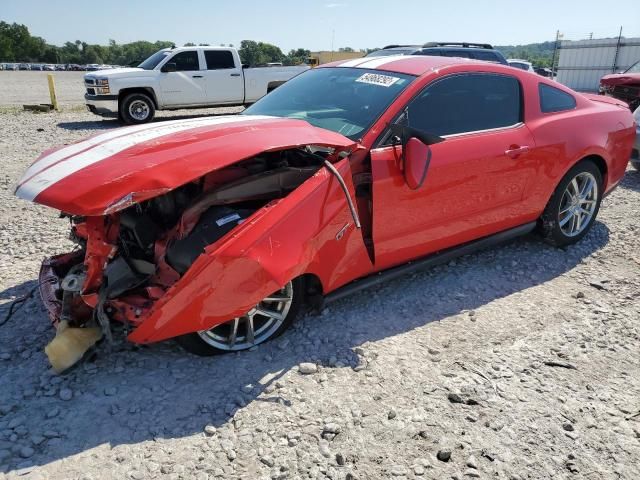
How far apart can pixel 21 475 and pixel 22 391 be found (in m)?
0.62

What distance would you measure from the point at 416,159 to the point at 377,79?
33.2 inches

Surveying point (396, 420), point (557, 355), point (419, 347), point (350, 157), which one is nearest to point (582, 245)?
point (557, 355)

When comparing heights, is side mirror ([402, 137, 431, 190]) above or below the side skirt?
above

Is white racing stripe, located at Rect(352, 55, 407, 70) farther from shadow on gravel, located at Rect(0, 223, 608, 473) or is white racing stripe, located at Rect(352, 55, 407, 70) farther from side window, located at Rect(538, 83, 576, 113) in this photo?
shadow on gravel, located at Rect(0, 223, 608, 473)

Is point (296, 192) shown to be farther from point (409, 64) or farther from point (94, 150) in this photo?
point (409, 64)

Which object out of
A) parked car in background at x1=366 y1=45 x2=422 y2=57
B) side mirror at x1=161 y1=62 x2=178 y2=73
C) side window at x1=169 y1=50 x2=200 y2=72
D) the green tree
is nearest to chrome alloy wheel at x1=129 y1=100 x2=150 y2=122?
side mirror at x1=161 y1=62 x2=178 y2=73

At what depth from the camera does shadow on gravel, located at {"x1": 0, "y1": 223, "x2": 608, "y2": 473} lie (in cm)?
243

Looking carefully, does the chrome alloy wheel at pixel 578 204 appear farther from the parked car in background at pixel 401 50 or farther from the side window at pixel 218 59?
the side window at pixel 218 59

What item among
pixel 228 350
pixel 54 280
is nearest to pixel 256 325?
pixel 228 350

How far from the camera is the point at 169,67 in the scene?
12.6 meters

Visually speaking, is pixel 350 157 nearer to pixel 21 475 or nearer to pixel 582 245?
pixel 21 475

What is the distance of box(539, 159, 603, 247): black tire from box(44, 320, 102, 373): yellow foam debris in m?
3.65

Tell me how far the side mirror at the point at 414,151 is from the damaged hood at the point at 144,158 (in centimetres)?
35

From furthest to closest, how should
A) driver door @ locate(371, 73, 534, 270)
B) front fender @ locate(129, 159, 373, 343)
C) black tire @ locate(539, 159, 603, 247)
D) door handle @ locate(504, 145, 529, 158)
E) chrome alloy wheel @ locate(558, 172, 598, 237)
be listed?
chrome alloy wheel @ locate(558, 172, 598, 237)
black tire @ locate(539, 159, 603, 247)
door handle @ locate(504, 145, 529, 158)
driver door @ locate(371, 73, 534, 270)
front fender @ locate(129, 159, 373, 343)
